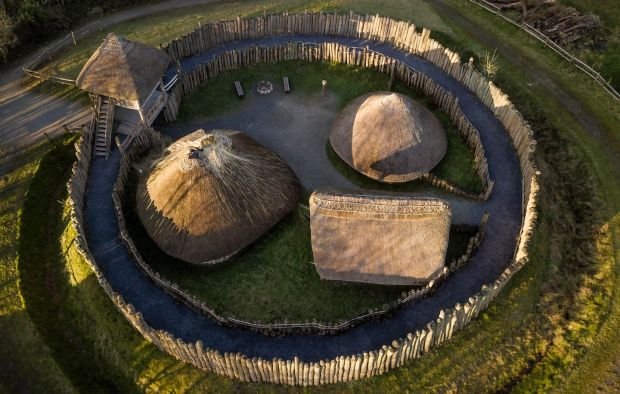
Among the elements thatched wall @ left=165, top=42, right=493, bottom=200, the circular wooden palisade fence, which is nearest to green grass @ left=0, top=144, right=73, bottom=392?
the circular wooden palisade fence

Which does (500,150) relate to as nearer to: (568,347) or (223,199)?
(568,347)

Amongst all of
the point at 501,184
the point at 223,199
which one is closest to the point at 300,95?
the point at 223,199

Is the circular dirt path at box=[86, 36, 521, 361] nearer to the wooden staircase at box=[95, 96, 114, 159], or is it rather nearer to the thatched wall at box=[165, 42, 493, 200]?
the wooden staircase at box=[95, 96, 114, 159]

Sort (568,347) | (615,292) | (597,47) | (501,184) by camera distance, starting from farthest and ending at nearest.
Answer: (597,47) → (501,184) → (615,292) → (568,347)

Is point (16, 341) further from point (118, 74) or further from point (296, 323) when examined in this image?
point (118, 74)

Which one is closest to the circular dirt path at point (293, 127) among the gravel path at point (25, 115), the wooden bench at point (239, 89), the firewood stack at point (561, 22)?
the wooden bench at point (239, 89)

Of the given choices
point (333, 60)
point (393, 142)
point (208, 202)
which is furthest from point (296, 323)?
point (333, 60)
